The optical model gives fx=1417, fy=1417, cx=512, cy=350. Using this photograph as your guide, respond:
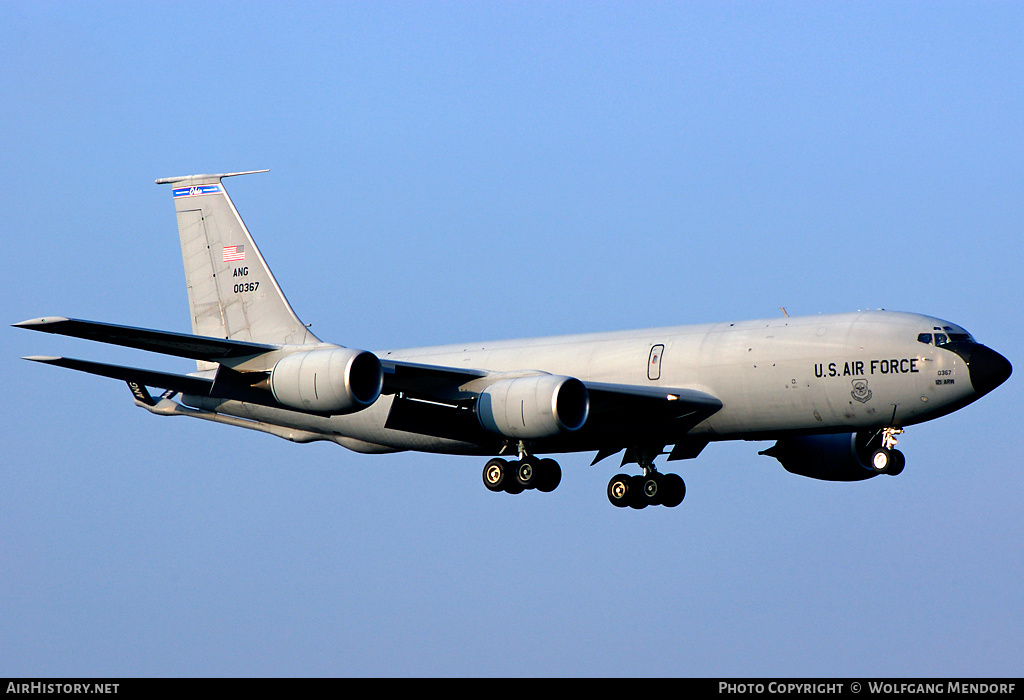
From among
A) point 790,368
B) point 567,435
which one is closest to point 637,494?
point 567,435

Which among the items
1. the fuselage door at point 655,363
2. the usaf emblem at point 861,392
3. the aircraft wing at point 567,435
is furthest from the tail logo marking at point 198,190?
the usaf emblem at point 861,392

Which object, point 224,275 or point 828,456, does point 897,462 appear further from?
point 224,275

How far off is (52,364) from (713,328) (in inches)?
692

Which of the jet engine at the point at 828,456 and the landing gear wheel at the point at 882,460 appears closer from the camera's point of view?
the landing gear wheel at the point at 882,460

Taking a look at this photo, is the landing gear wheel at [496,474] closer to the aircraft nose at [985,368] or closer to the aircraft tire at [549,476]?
the aircraft tire at [549,476]

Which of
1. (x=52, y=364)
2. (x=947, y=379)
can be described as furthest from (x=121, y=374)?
(x=947, y=379)

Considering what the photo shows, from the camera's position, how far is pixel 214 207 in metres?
46.1

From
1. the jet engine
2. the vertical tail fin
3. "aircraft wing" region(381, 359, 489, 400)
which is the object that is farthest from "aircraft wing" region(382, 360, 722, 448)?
the vertical tail fin

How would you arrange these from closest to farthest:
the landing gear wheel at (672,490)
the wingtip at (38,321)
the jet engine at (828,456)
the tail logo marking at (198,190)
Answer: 1. the wingtip at (38,321)
2. the landing gear wheel at (672,490)
3. the jet engine at (828,456)
4. the tail logo marking at (198,190)

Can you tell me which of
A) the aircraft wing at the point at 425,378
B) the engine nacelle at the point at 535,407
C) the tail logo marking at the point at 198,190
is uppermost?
the tail logo marking at the point at 198,190

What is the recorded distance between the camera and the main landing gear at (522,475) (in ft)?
125

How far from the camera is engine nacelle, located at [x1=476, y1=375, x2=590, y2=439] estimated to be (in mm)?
35594

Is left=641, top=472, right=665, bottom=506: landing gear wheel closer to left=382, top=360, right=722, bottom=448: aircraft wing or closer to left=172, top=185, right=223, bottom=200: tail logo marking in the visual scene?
left=382, top=360, right=722, bottom=448: aircraft wing
